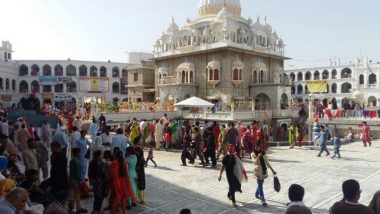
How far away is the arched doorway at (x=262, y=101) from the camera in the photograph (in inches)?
1214

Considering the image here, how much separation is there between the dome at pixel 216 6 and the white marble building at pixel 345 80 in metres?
17.3

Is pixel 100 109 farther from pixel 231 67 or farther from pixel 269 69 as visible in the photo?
pixel 269 69

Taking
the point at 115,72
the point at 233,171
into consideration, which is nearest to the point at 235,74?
the point at 233,171

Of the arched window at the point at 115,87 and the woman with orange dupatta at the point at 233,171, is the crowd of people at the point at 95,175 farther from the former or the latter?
the arched window at the point at 115,87

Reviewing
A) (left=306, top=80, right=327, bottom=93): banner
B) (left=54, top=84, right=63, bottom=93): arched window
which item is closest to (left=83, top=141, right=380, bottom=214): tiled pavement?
(left=306, top=80, right=327, bottom=93): banner

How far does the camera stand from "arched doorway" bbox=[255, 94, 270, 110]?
30.8 metres

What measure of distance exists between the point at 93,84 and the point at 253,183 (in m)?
46.0

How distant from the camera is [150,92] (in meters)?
41.2

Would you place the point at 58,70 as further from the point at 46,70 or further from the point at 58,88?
the point at 58,88

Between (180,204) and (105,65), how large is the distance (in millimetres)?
49326

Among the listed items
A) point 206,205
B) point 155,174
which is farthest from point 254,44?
point 206,205

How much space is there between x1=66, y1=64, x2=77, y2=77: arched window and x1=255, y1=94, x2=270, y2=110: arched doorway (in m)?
32.9

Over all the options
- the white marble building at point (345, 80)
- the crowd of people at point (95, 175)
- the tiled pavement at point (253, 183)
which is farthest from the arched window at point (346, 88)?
the crowd of people at point (95, 175)

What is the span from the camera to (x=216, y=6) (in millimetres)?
37750
